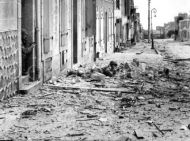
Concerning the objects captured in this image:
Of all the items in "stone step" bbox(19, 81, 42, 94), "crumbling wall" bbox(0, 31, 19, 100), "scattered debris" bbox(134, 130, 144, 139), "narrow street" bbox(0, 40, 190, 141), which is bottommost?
"scattered debris" bbox(134, 130, 144, 139)

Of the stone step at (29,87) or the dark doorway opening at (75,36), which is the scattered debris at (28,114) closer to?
the stone step at (29,87)

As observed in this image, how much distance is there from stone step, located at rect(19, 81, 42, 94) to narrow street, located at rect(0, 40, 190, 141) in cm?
12

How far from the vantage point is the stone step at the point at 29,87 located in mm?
9664

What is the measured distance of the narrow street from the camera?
6.42 meters

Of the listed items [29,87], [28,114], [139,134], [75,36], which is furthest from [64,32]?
[139,134]

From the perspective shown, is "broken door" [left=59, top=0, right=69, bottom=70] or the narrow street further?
"broken door" [left=59, top=0, right=69, bottom=70]

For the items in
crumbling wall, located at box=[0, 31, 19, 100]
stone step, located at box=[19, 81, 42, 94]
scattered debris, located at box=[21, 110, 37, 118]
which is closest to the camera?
scattered debris, located at box=[21, 110, 37, 118]

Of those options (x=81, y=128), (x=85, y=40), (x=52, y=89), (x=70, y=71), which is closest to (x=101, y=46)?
(x=85, y=40)

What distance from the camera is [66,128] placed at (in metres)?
6.75

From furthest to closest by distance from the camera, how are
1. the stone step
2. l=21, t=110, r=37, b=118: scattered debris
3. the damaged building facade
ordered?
1. the damaged building facade
2. the stone step
3. l=21, t=110, r=37, b=118: scattered debris

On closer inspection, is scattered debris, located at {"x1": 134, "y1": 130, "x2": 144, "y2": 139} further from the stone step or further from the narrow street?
the stone step

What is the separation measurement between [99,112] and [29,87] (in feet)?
8.49

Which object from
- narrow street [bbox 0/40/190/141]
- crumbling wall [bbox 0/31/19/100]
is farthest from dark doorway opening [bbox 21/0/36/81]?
crumbling wall [bbox 0/31/19/100]

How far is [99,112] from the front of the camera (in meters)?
8.07
